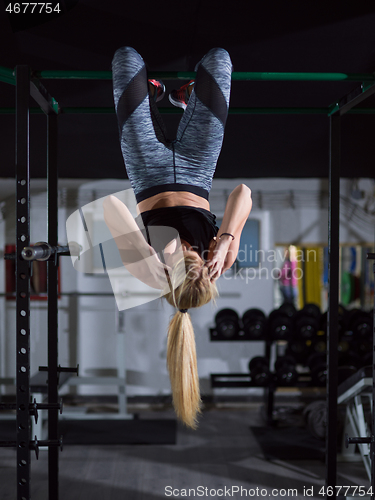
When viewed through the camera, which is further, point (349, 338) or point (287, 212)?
point (287, 212)

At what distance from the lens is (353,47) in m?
2.22

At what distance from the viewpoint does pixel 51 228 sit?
6.22 ft

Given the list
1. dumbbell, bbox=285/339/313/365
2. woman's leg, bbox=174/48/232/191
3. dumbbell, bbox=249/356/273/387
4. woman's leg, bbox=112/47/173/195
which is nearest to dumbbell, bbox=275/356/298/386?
dumbbell, bbox=249/356/273/387

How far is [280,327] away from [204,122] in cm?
265

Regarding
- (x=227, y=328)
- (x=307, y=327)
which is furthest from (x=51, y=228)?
(x=307, y=327)

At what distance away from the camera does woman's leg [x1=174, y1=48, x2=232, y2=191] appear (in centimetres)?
148

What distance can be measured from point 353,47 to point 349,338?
2.55m

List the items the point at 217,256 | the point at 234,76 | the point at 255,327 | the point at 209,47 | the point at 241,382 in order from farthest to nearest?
the point at 255,327, the point at 241,382, the point at 209,47, the point at 234,76, the point at 217,256

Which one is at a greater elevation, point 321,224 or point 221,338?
point 321,224

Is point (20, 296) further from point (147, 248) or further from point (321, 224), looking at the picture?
point (321, 224)

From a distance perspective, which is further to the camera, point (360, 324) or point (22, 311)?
point (360, 324)

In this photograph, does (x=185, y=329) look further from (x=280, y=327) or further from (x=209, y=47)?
(x=280, y=327)

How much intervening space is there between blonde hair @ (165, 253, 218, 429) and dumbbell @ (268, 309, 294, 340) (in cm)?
234

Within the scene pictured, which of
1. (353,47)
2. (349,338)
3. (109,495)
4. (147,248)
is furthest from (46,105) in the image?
(349,338)
